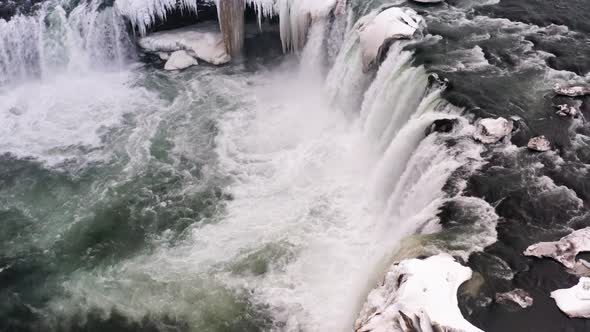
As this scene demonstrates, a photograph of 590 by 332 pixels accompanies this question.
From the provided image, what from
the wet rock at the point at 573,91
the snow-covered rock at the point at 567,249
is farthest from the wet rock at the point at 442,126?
the snow-covered rock at the point at 567,249

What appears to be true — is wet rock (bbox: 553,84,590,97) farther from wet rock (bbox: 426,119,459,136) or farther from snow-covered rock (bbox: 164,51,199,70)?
snow-covered rock (bbox: 164,51,199,70)

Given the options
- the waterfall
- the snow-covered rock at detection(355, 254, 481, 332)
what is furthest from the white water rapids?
the snow-covered rock at detection(355, 254, 481, 332)

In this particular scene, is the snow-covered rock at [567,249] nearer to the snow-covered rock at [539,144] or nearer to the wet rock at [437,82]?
the snow-covered rock at [539,144]

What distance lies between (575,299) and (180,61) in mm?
14932

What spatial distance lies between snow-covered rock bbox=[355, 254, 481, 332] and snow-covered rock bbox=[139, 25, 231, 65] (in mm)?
12547

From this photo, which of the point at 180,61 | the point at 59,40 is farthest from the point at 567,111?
the point at 59,40

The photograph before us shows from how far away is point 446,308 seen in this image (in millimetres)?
7418

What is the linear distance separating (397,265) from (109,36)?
14.6 m

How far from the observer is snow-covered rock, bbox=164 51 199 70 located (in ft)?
60.6

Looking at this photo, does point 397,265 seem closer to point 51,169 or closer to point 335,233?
point 335,233

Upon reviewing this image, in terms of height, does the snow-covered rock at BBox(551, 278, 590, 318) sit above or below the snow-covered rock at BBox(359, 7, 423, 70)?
below

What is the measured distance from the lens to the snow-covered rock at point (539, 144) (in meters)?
10.4

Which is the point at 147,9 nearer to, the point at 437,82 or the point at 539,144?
the point at 437,82

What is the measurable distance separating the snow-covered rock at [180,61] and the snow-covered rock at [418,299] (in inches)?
508
